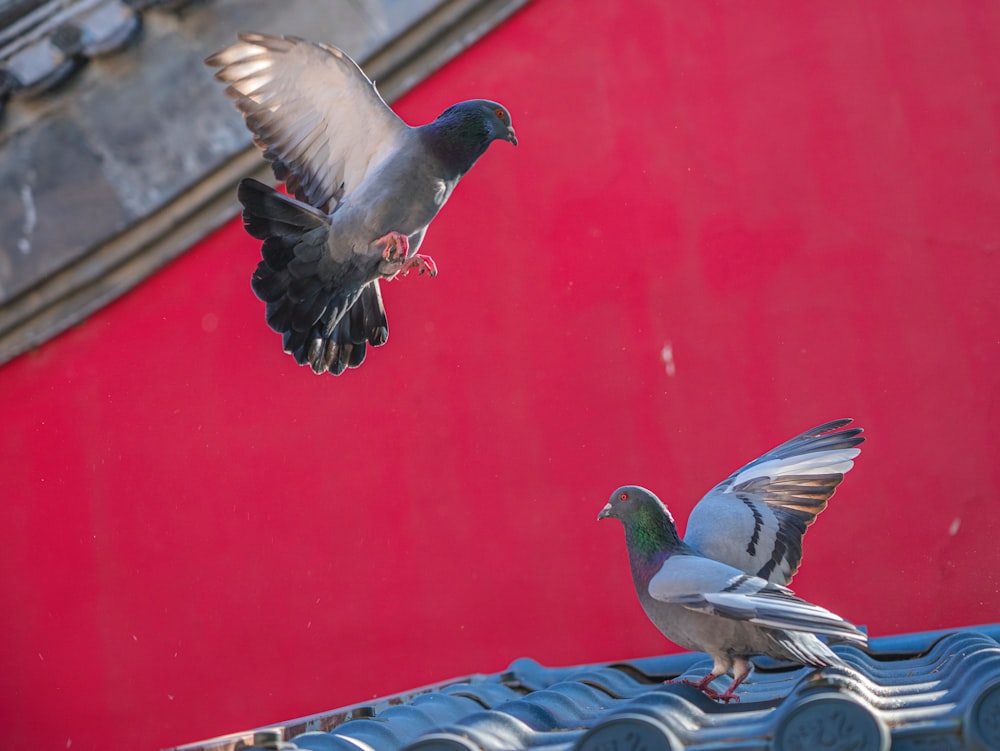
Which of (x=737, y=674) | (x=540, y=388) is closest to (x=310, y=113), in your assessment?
(x=737, y=674)

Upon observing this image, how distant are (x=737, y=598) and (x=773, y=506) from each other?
2.16 ft

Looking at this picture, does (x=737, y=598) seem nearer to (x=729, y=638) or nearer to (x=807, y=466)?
(x=729, y=638)

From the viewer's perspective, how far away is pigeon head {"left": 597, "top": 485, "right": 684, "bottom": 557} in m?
2.25

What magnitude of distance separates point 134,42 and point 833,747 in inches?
128

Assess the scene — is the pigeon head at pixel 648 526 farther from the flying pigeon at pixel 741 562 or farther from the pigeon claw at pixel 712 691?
the pigeon claw at pixel 712 691

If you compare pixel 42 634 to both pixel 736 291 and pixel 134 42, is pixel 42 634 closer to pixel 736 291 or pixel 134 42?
pixel 134 42

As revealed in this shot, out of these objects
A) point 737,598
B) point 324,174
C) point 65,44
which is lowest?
point 737,598

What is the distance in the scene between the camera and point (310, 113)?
237 cm

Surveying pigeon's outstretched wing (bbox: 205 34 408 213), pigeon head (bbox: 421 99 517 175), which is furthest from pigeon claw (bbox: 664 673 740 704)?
pigeon's outstretched wing (bbox: 205 34 408 213)

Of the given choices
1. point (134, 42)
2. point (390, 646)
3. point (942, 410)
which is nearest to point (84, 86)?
point (134, 42)

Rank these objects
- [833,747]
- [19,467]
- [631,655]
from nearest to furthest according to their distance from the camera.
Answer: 1. [833,747]
2. [631,655]
3. [19,467]

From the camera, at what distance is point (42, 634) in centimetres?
397

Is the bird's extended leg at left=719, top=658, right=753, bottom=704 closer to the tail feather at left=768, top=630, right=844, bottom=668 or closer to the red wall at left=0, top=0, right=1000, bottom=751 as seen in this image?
the tail feather at left=768, top=630, right=844, bottom=668

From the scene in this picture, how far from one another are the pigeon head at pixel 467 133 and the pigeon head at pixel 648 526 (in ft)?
2.45
